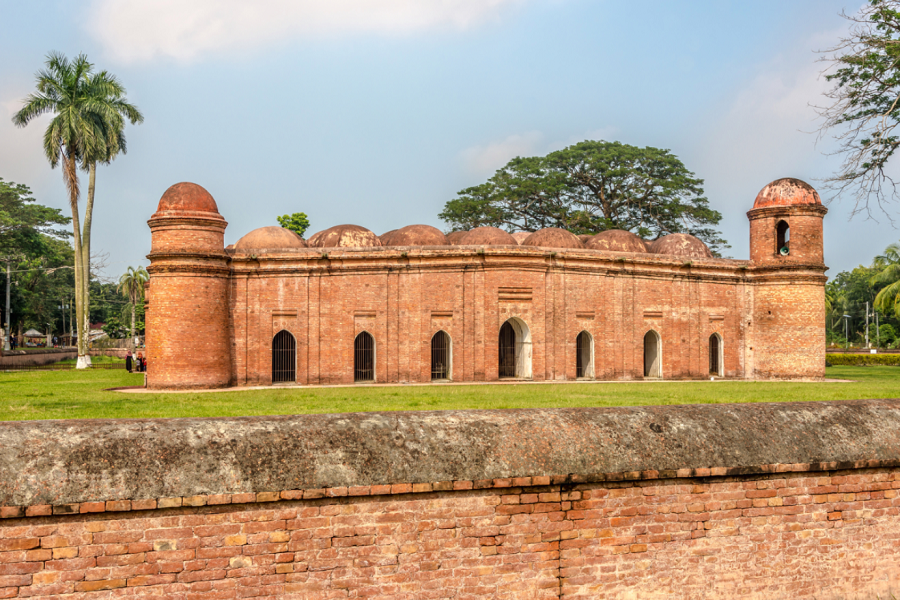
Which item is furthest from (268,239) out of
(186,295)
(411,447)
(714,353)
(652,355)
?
(411,447)

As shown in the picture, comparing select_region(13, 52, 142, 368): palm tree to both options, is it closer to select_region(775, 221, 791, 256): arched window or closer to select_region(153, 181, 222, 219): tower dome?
select_region(153, 181, 222, 219): tower dome

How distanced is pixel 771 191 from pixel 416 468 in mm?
23384

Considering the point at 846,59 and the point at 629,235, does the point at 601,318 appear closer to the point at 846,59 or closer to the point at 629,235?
the point at 629,235

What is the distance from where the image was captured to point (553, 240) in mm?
23766

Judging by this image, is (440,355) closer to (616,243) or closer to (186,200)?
(616,243)

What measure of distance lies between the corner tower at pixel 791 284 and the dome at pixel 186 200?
17.2 m

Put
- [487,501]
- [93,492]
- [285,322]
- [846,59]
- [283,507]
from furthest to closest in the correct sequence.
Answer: [285,322] < [846,59] < [487,501] < [283,507] < [93,492]

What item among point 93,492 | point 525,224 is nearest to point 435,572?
point 93,492

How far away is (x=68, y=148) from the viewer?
31.5 meters

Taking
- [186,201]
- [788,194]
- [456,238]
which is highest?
[788,194]

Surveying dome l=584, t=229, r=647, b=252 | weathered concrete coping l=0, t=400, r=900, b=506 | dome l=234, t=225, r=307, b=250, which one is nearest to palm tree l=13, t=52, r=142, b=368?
dome l=234, t=225, r=307, b=250

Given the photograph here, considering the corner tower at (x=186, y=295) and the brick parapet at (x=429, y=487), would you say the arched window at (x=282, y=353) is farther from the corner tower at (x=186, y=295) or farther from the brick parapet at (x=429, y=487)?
the brick parapet at (x=429, y=487)

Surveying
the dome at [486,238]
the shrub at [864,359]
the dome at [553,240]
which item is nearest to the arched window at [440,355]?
the dome at [486,238]

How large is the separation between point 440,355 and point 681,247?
9932 millimetres
